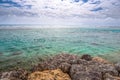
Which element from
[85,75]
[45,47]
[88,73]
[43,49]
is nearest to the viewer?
[85,75]

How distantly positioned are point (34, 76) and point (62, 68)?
1.61 metres

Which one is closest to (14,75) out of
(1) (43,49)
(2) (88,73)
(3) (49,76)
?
(3) (49,76)

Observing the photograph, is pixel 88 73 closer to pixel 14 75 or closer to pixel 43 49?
pixel 14 75

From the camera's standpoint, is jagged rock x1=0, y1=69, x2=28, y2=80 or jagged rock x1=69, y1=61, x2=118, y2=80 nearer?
jagged rock x1=69, y1=61, x2=118, y2=80

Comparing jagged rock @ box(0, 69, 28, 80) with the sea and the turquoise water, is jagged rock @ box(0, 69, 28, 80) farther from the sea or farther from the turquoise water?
the turquoise water

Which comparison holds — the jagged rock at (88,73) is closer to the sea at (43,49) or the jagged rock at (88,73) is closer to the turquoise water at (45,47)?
the sea at (43,49)

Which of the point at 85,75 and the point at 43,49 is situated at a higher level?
the point at 85,75

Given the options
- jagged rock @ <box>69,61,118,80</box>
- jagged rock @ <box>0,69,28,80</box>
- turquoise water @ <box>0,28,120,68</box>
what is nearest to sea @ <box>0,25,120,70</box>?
turquoise water @ <box>0,28,120,68</box>

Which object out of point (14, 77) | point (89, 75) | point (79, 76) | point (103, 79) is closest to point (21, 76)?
point (14, 77)

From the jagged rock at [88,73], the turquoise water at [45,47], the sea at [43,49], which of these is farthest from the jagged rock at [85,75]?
the turquoise water at [45,47]

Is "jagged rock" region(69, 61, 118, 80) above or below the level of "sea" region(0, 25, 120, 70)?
above

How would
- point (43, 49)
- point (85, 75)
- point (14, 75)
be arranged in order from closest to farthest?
point (85, 75), point (14, 75), point (43, 49)

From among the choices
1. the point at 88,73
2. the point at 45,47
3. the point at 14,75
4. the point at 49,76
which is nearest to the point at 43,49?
the point at 45,47

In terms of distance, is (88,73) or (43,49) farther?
(43,49)
